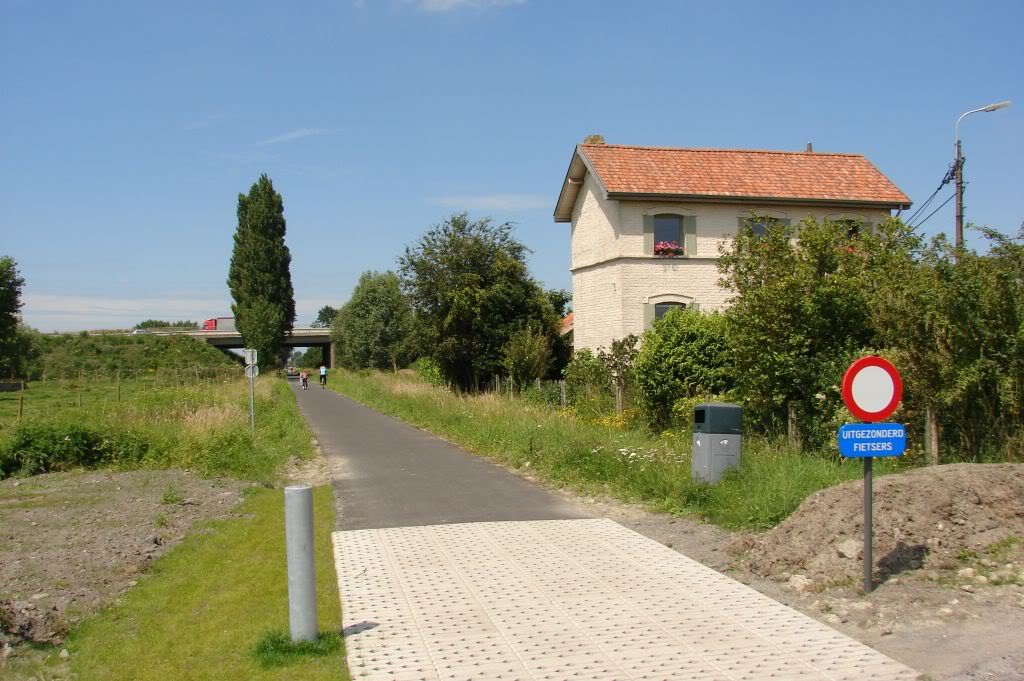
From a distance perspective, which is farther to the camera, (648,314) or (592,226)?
(592,226)

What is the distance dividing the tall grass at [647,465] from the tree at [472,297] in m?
8.56

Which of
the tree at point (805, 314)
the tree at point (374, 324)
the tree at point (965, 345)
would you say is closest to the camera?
the tree at point (965, 345)

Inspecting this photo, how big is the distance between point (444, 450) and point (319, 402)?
2651cm

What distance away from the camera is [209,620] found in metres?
6.91

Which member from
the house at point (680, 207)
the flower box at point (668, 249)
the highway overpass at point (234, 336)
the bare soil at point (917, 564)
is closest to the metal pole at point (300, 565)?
the bare soil at point (917, 564)

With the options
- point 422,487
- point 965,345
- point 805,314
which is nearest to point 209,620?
point 422,487

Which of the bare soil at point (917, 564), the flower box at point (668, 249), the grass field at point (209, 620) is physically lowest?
the grass field at point (209, 620)

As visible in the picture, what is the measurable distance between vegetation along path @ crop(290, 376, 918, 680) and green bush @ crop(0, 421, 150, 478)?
314 inches

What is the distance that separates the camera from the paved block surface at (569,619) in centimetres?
547

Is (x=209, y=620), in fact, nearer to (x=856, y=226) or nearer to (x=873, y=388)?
(x=873, y=388)

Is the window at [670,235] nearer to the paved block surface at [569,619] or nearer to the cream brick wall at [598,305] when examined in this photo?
the cream brick wall at [598,305]

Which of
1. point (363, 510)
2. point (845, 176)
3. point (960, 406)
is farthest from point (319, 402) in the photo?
point (960, 406)

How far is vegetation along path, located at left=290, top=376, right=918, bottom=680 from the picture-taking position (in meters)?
5.52

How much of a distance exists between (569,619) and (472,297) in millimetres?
24218
